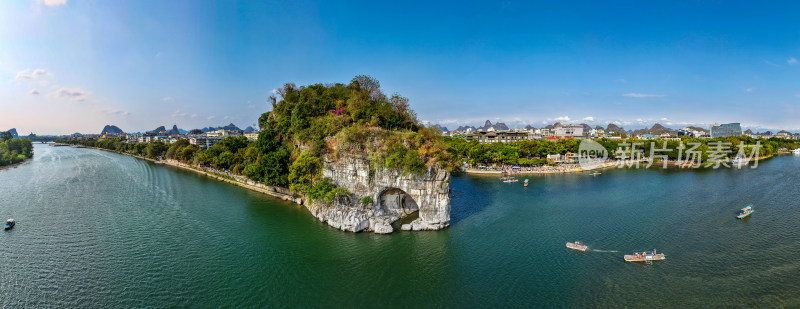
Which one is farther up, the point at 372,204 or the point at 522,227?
the point at 372,204

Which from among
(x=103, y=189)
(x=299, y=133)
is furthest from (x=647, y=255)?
(x=103, y=189)

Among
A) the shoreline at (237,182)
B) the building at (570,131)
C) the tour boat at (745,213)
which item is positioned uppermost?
the building at (570,131)

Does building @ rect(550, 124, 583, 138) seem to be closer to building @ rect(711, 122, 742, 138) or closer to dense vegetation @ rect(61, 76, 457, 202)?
building @ rect(711, 122, 742, 138)

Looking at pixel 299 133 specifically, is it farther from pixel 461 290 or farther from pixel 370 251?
pixel 461 290

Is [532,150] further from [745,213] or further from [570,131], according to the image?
[570,131]

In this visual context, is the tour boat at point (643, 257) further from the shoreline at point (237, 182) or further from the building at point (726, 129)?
the building at point (726, 129)

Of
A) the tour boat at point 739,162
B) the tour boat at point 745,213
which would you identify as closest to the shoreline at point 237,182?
the tour boat at point 745,213
